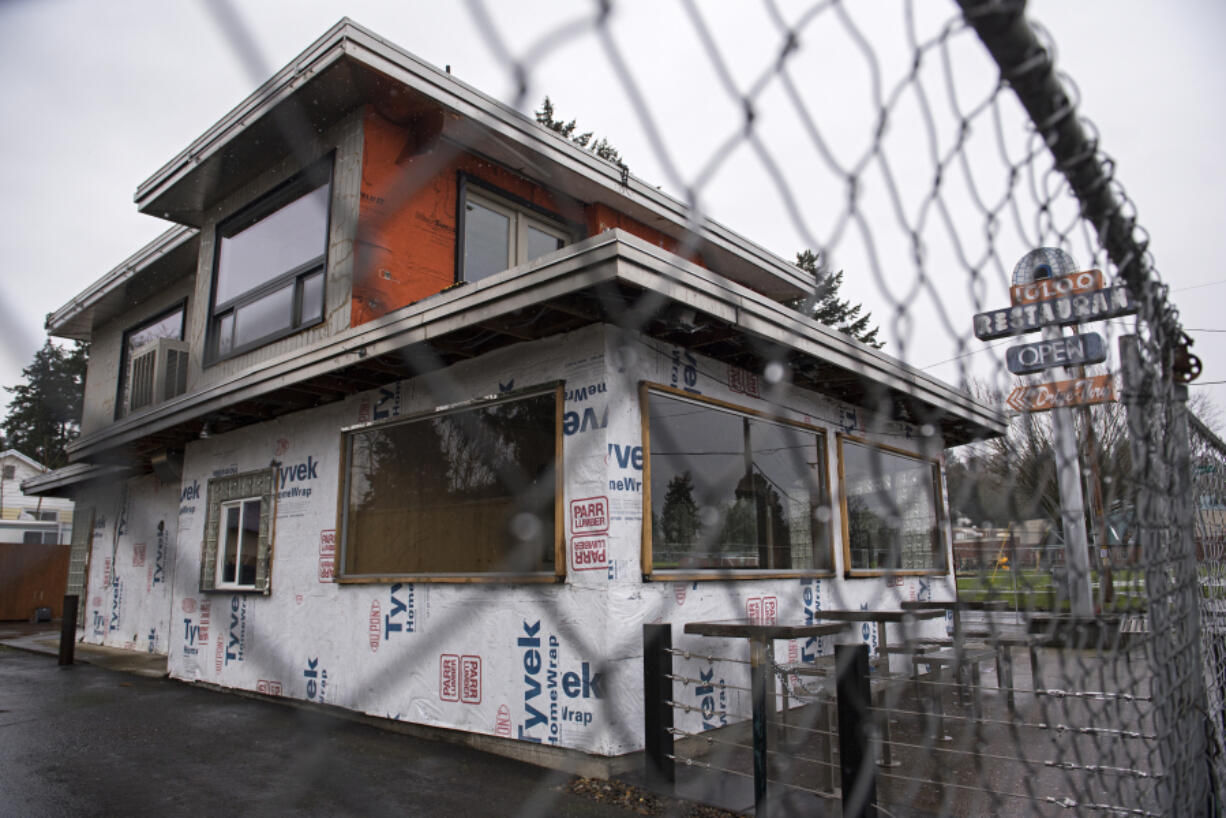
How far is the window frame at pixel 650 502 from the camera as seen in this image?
4.61 m

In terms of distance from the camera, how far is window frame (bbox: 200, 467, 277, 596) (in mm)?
6770

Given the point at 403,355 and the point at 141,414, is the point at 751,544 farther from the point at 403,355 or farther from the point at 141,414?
the point at 141,414

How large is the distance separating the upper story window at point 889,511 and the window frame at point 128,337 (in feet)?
24.9

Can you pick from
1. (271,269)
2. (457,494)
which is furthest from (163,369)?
(457,494)

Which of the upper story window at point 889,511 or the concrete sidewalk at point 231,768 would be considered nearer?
the concrete sidewalk at point 231,768

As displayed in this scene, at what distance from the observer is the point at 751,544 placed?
5.66 m

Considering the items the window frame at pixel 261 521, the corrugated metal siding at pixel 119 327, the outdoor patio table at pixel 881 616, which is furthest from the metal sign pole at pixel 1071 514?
the corrugated metal siding at pixel 119 327

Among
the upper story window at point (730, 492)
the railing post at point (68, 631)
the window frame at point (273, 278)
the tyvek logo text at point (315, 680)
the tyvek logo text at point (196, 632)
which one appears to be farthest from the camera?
the railing post at point (68, 631)

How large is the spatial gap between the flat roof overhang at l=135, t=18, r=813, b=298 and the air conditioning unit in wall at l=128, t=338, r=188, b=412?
1.47 m

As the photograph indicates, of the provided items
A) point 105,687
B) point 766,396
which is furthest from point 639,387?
point 105,687

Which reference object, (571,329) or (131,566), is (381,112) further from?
(131,566)

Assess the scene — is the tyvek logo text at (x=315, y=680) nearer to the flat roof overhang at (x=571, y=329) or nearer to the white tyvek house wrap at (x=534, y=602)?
the white tyvek house wrap at (x=534, y=602)

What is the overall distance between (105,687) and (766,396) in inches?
257

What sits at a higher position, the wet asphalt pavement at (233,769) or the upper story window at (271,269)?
the upper story window at (271,269)
